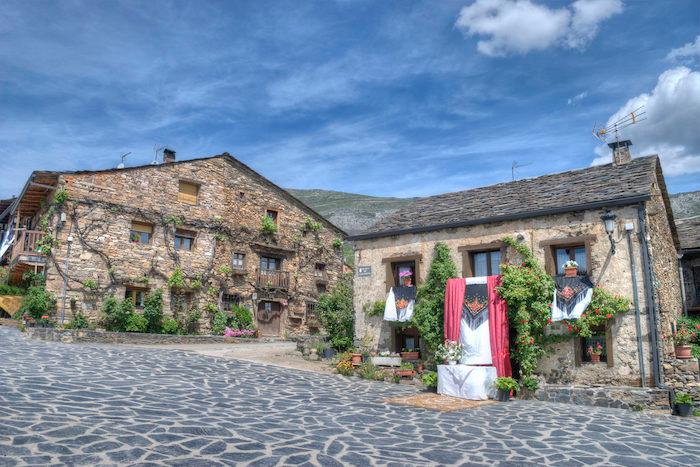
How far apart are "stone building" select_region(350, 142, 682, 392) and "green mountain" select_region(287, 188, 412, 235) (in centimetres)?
5447

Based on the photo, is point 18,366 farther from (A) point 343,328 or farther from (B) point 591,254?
(B) point 591,254

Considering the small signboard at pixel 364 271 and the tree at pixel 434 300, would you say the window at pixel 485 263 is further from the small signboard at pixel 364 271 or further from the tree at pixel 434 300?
the small signboard at pixel 364 271

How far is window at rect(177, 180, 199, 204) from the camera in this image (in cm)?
2508

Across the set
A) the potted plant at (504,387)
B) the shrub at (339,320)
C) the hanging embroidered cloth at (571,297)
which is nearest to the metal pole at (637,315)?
the hanging embroidered cloth at (571,297)

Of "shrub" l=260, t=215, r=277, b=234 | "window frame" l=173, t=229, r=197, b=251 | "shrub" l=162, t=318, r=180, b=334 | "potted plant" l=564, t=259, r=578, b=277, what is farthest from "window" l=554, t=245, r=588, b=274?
"window frame" l=173, t=229, r=197, b=251

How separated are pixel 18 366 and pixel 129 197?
13.0 metres

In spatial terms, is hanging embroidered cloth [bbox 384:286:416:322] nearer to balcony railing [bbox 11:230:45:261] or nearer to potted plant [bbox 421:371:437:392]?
potted plant [bbox 421:371:437:392]

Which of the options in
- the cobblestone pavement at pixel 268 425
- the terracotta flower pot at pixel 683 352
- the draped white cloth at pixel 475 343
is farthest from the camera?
the draped white cloth at pixel 475 343

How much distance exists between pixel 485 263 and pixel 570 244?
7.75 feet

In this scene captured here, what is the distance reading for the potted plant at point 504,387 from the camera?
40.2 ft

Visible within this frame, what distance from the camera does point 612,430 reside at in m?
8.96

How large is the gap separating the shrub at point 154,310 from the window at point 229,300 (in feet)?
11.0

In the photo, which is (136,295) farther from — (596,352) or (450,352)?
(596,352)

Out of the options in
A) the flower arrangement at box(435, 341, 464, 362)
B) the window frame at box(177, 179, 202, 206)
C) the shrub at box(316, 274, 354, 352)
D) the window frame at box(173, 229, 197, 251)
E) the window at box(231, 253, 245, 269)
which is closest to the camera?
the flower arrangement at box(435, 341, 464, 362)
